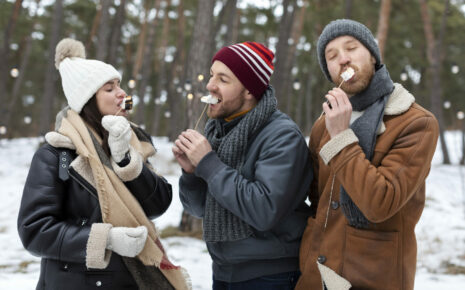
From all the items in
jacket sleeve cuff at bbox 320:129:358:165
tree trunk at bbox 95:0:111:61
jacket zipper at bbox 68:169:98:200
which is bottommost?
jacket zipper at bbox 68:169:98:200

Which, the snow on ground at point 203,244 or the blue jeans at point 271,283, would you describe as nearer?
the blue jeans at point 271,283

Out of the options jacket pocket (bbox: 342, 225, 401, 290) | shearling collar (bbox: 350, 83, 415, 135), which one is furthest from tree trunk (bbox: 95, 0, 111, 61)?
jacket pocket (bbox: 342, 225, 401, 290)

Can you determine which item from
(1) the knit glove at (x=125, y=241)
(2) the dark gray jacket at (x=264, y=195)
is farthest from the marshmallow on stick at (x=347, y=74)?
(1) the knit glove at (x=125, y=241)

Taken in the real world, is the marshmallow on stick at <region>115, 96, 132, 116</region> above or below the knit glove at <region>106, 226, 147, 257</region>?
above

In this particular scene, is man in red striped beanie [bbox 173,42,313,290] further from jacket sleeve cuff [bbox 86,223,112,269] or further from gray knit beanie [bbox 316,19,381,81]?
jacket sleeve cuff [bbox 86,223,112,269]

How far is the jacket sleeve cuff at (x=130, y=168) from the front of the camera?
2.14 m

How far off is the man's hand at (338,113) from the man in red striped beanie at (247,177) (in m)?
0.25

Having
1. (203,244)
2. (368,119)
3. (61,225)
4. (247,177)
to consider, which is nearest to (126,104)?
(61,225)

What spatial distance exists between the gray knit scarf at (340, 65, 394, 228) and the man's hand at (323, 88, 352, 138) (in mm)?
108

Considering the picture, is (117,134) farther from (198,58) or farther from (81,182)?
(198,58)

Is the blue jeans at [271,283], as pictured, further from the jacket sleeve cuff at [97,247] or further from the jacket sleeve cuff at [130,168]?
the jacket sleeve cuff at [130,168]

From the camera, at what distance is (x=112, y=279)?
2.16 meters

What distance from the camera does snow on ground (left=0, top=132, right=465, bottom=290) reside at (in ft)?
16.3

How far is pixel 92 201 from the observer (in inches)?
84.5
